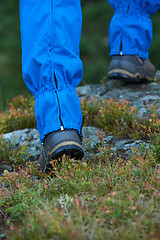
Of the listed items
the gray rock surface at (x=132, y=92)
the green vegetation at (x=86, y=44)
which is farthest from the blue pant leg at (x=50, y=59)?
the green vegetation at (x=86, y=44)

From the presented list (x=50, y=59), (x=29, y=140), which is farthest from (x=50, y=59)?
(x=29, y=140)

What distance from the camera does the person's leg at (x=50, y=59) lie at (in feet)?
8.14

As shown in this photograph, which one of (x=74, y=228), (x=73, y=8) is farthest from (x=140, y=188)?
(x=73, y=8)

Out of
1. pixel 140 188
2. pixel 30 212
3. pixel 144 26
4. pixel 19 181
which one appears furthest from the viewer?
pixel 144 26

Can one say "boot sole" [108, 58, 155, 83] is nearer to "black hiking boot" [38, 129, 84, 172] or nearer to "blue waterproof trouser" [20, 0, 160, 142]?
"blue waterproof trouser" [20, 0, 160, 142]

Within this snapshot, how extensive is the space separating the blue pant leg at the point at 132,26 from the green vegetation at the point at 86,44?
19.7ft

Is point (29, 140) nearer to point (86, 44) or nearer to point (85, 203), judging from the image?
point (85, 203)

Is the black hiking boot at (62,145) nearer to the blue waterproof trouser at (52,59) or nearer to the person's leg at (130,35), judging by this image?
the blue waterproof trouser at (52,59)

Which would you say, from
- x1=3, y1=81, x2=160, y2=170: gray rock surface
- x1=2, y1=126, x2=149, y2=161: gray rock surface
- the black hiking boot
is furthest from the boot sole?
the black hiking boot

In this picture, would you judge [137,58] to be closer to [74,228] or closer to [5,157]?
[5,157]

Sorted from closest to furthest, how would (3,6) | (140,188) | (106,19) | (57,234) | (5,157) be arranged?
(57,234) → (140,188) → (5,157) → (106,19) → (3,6)

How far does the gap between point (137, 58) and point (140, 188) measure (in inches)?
95.1

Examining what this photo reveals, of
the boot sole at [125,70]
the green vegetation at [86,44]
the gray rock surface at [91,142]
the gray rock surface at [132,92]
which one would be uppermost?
the green vegetation at [86,44]

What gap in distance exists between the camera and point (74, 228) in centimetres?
159
